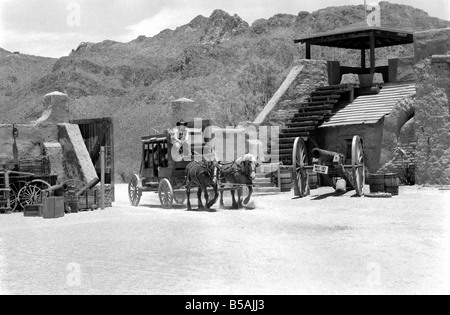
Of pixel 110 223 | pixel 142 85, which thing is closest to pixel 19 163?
pixel 110 223

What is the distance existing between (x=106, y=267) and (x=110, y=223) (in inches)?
221

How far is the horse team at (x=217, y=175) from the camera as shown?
58.0 ft

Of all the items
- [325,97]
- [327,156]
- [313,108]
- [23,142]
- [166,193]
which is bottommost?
[166,193]

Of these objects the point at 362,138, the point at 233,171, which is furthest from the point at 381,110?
the point at 233,171

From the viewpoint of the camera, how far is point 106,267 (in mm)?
9758

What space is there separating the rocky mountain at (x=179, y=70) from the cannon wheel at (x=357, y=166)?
23.0 meters

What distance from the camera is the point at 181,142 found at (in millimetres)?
19500

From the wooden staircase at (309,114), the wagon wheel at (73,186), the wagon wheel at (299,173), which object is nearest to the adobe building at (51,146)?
the wagon wheel at (73,186)

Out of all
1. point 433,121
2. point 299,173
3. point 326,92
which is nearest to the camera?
point 299,173

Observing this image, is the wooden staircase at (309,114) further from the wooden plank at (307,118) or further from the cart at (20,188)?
the cart at (20,188)

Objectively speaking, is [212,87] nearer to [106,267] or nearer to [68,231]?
[68,231]

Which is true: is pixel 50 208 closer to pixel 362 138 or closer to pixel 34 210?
pixel 34 210

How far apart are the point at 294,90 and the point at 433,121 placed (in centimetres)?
653

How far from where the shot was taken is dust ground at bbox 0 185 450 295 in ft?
27.9
